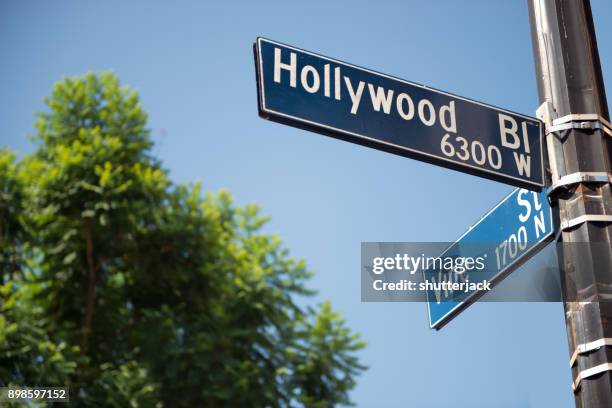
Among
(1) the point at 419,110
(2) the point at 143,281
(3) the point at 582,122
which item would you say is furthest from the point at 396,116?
(2) the point at 143,281

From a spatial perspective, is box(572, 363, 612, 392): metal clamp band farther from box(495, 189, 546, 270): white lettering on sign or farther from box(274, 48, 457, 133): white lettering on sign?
box(274, 48, 457, 133): white lettering on sign

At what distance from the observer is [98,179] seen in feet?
48.9

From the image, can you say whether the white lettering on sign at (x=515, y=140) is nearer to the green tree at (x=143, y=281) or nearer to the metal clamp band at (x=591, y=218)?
the metal clamp band at (x=591, y=218)

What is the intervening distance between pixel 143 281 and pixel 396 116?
1353cm

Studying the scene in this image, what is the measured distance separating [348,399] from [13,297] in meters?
6.03

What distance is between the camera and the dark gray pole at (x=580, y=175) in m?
2.30

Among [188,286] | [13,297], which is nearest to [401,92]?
[13,297]

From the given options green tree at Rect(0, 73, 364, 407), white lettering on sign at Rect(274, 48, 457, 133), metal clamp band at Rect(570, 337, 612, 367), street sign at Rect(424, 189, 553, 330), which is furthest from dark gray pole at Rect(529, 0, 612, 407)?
green tree at Rect(0, 73, 364, 407)

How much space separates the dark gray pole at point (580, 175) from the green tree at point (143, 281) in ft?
38.1

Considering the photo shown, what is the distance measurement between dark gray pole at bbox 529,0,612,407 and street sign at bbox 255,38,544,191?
10 cm

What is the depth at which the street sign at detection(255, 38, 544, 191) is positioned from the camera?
259 centimetres

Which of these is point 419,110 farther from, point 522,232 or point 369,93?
point 522,232

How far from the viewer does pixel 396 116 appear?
2.71 meters

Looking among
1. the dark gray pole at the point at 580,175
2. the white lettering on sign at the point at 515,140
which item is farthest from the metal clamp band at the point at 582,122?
the white lettering on sign at the point at 515,140
